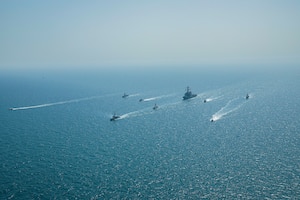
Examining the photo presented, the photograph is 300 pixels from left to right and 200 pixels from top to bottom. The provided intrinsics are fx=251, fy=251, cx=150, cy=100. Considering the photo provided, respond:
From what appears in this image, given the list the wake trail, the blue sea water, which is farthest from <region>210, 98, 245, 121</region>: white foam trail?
the wake trail

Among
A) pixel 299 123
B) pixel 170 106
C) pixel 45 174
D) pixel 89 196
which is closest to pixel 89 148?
pixel 45 174

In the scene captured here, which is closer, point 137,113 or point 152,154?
point 152,154

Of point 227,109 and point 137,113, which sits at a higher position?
point 227,109

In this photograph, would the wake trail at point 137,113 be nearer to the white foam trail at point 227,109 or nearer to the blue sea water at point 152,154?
the blue sea water at point 152,154

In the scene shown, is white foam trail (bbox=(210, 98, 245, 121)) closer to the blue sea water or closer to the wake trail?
the blue sea water

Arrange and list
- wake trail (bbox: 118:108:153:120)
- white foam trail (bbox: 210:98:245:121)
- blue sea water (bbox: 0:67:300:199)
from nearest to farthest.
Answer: blue sea water (bbox: 0:67:300:199) < white foam trail (bbox: 210:98:245:121) < wake trail (bbox: 118:108:153:120)

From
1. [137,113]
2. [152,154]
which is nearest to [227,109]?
[137,113]

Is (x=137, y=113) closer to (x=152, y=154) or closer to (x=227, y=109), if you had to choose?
(x=227, y=109)

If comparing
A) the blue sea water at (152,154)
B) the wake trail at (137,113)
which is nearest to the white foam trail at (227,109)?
the blue sea water at (152,154)
